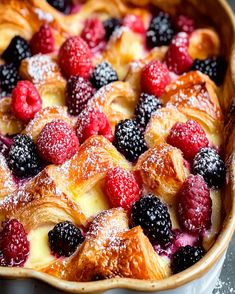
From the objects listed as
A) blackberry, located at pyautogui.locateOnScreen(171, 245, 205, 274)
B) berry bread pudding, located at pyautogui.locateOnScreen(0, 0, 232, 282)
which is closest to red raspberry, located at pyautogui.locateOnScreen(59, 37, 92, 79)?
berry bread pudding, located at pyautogui.locateOnScreen(0, 0, 232, 282)

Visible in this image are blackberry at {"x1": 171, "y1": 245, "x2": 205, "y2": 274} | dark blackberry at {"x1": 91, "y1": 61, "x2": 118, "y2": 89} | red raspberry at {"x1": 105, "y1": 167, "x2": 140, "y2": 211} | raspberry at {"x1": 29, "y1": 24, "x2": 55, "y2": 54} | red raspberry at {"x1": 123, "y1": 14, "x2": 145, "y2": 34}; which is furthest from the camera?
red raspberry at {"x1": 123, "y1": 14, "x2": 145, "y2": 34}

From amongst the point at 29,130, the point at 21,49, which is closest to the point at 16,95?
the point at 29,130

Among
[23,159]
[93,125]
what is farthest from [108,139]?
[23,159]

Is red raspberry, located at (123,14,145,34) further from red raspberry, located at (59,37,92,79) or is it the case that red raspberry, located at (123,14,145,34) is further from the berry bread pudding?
red raspberry, located at (59,37,92,79)

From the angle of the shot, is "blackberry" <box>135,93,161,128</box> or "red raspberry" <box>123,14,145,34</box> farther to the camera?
"red raspberry" <box>123,14,145,34</box>

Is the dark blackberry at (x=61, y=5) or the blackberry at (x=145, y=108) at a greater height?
the dark blackberry at (x=61, y=5)

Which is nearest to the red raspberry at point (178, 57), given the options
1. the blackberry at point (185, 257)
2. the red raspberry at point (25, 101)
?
the red raspberry at point (25, 101)

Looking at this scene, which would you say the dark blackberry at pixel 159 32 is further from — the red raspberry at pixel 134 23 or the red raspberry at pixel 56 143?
the red raspberry at pixel 56 143
